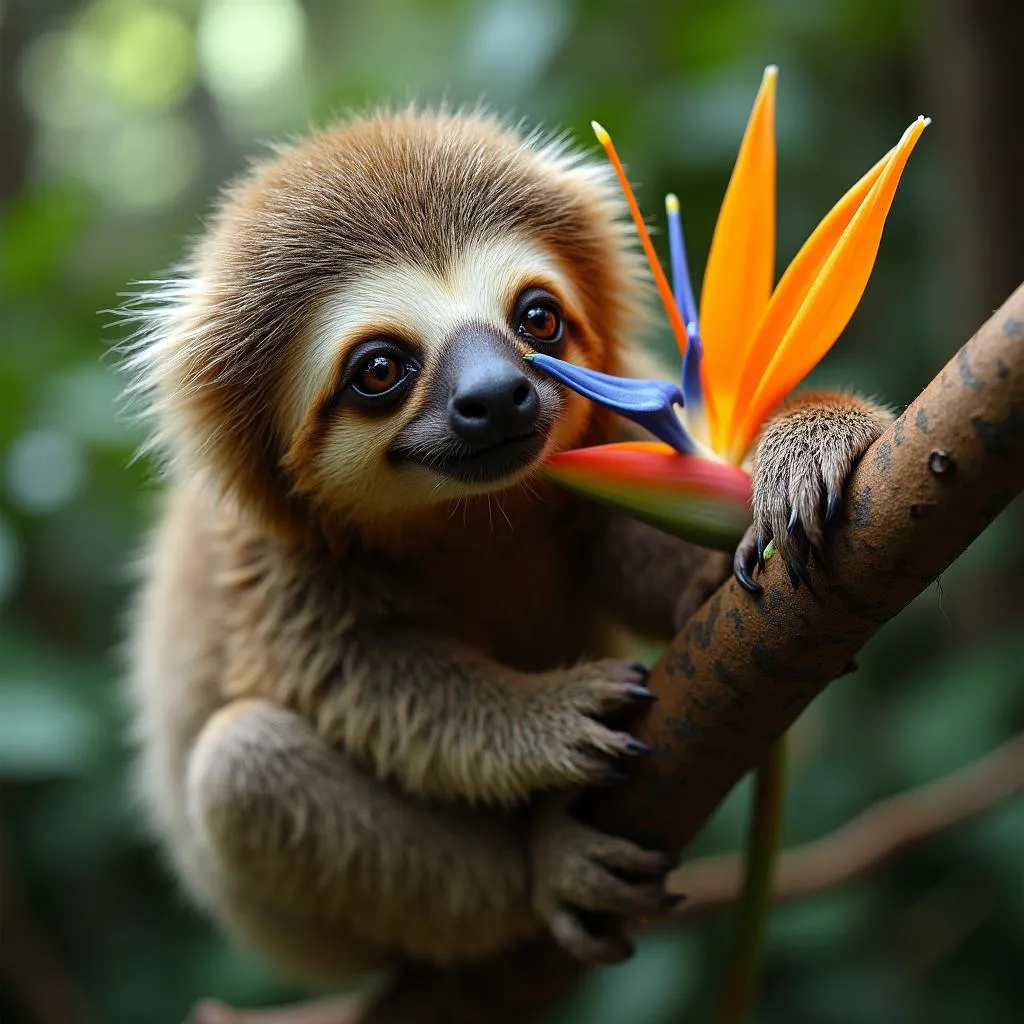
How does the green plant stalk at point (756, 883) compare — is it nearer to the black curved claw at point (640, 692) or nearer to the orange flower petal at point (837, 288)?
the black curved claw at point (640, 692)

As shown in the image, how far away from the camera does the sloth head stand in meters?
1.84

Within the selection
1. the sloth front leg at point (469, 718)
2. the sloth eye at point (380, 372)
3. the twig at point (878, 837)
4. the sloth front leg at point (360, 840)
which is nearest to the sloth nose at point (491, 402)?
the sloth eye at point (380, 372)

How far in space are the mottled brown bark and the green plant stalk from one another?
0.13m

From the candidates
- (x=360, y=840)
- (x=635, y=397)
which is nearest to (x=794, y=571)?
(x=635, y=397)

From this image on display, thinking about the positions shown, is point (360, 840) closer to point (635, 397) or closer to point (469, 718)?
point (469, 718)

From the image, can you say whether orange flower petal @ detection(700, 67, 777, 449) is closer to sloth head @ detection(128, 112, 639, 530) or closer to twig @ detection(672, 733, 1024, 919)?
sloth head @ detection(128, 112, 639, 530)

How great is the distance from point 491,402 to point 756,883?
100 cm

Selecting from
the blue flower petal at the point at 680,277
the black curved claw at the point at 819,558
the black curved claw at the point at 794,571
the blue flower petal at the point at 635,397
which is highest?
the blue flower petal at the point at 680,277

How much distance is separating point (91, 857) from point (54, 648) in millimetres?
754

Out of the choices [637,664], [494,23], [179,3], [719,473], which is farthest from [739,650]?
[179,3]

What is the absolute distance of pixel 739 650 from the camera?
1.58m

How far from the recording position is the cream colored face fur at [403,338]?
6.07 ft

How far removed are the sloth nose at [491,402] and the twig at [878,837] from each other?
5.07ft

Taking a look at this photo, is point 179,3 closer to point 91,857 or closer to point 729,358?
point 91,857
